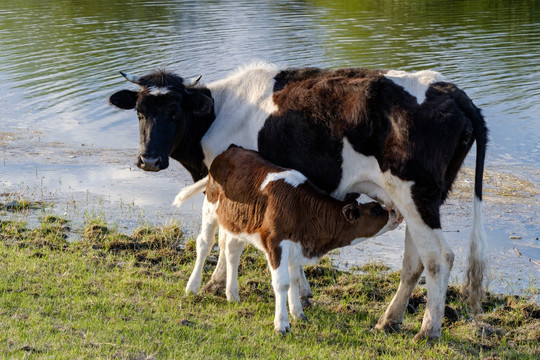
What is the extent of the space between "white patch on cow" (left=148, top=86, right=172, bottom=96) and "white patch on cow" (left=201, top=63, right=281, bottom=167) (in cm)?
61

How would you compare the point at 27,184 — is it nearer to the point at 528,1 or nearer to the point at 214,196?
the point at 214,196

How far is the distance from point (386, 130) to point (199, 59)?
14.8 meters

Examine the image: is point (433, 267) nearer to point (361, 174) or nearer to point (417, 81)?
point (361, 174)

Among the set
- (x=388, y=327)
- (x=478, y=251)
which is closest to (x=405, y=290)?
(x=388, y=327)

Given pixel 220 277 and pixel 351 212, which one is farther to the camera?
pixel 220 277

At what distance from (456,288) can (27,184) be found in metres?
6.81

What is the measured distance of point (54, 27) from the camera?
91.8ft

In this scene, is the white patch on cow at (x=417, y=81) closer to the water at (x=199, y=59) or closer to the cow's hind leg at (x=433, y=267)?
the cow's hind leg at (x=433, y=267)

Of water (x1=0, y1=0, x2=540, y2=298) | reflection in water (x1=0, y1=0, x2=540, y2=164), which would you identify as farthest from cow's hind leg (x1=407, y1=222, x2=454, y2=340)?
reflection in water (x1=0, y1=0, x2=540, y2=164)

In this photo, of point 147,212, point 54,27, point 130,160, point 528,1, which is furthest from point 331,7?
point 147,212

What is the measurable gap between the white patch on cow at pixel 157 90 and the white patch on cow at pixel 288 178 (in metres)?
1.48

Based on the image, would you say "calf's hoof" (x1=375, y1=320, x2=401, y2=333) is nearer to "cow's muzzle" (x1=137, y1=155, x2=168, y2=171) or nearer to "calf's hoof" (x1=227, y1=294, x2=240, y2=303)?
"calf's hoof" (x1=227, y1=294, x2=240, y2=303)

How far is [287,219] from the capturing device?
6840mm

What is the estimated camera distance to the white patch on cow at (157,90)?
772cm
